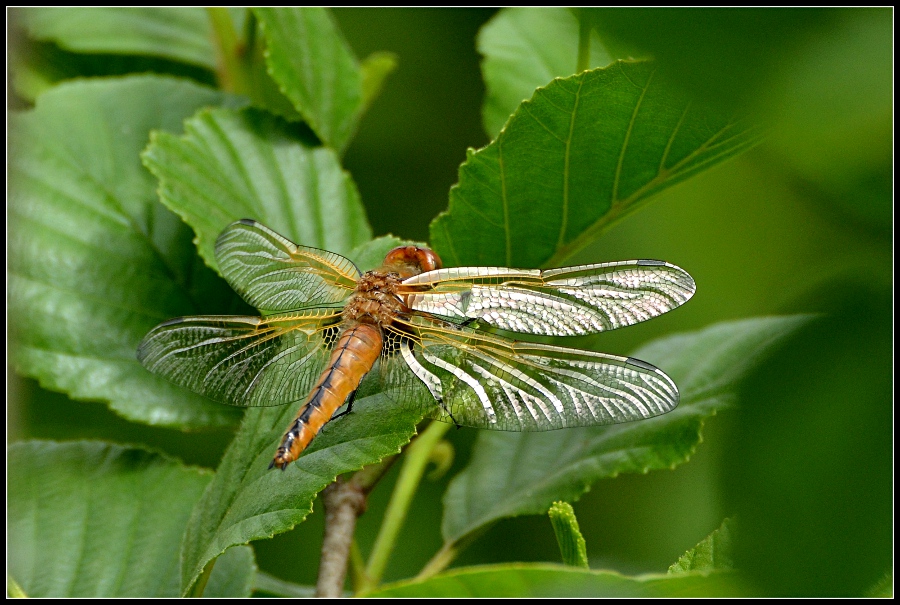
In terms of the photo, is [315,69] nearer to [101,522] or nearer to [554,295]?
[554,295]

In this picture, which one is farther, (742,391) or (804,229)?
(804,229)

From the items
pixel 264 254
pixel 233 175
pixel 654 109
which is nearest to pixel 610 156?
pixel 654 109

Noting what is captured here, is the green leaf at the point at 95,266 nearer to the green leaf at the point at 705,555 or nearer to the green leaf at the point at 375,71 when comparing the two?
the green leaf at the point at 375,71

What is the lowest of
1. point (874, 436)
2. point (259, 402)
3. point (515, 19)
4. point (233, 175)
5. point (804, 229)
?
point (874, 436)

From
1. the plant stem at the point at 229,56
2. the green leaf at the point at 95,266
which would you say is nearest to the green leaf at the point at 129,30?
the plant stem at the point at 229,56

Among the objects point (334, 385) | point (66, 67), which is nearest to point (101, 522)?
point (334, 385)

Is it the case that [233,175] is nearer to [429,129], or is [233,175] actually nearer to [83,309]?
[83,309]
